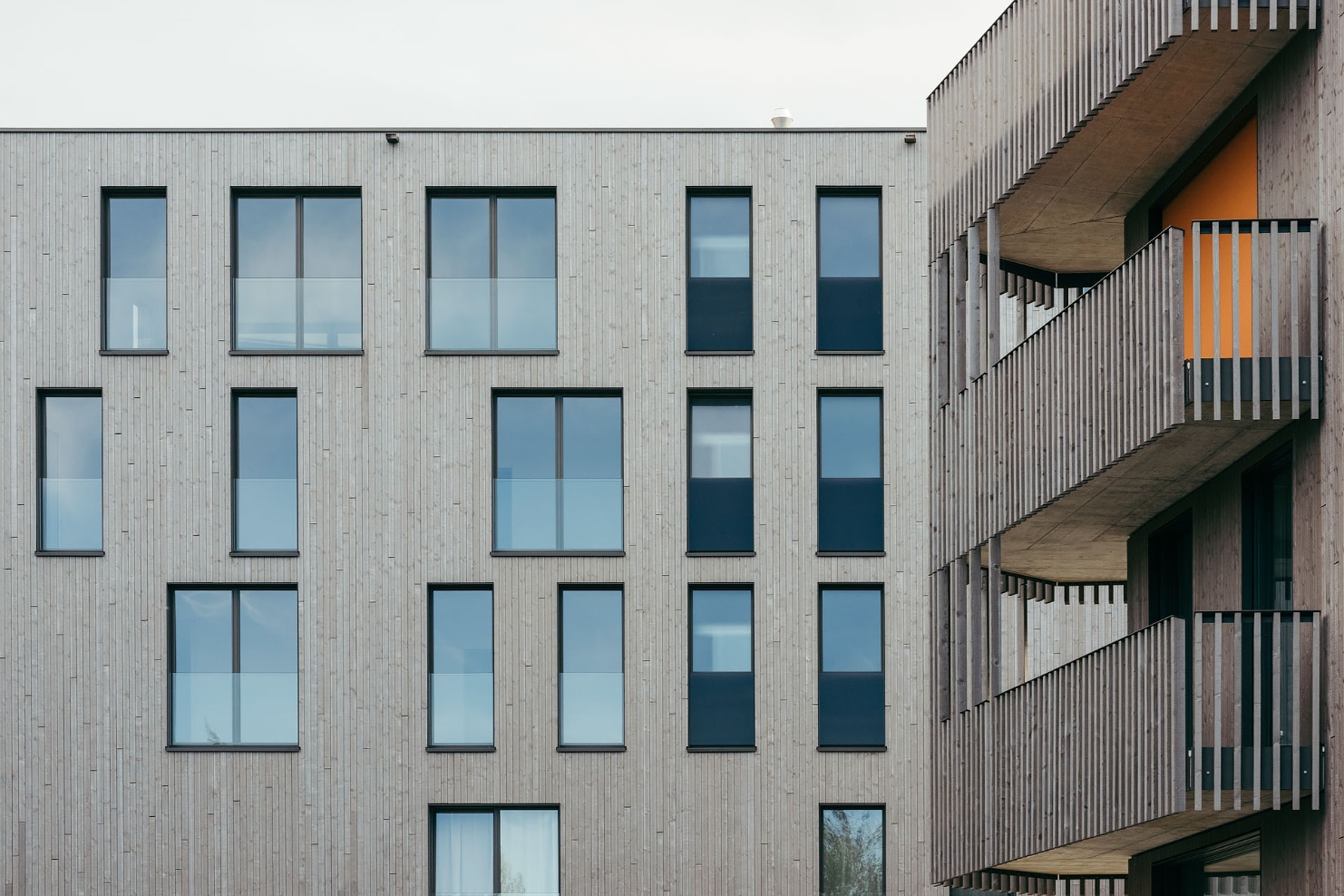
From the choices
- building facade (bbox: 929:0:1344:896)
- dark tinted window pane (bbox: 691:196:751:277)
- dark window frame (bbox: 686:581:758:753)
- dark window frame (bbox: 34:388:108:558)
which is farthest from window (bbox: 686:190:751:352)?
building facade (bbox: 929:0:1344:896)

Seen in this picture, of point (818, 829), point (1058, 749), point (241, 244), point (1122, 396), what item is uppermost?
point (241, 244)

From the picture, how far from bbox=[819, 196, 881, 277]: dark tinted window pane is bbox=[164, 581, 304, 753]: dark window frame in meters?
A: 8.39

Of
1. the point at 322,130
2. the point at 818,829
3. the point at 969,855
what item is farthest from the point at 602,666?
the point at 969,855

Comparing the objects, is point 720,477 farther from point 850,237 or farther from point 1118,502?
point 1118,502

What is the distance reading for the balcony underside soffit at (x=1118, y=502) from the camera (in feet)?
46.3

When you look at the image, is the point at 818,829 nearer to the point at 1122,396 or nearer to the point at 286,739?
the point at 286,739

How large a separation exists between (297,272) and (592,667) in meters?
6.62

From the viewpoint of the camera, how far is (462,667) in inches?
1120

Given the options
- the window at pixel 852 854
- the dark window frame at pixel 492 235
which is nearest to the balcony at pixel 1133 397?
the window at pixel 852 854

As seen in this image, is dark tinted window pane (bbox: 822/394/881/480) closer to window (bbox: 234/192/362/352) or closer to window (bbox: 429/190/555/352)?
window (bbox: 429/190/555/352)

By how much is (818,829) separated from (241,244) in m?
10.9

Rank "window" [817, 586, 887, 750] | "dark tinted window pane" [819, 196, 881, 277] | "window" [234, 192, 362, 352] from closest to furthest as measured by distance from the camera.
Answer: "window" [817, 586, 887, 750] < "window" [234, 192, 362, 352] < "dark tinted window pane" [819, 196, 881, 277]

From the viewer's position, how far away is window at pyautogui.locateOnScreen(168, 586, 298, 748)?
1114 inches

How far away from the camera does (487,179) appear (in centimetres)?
2925
